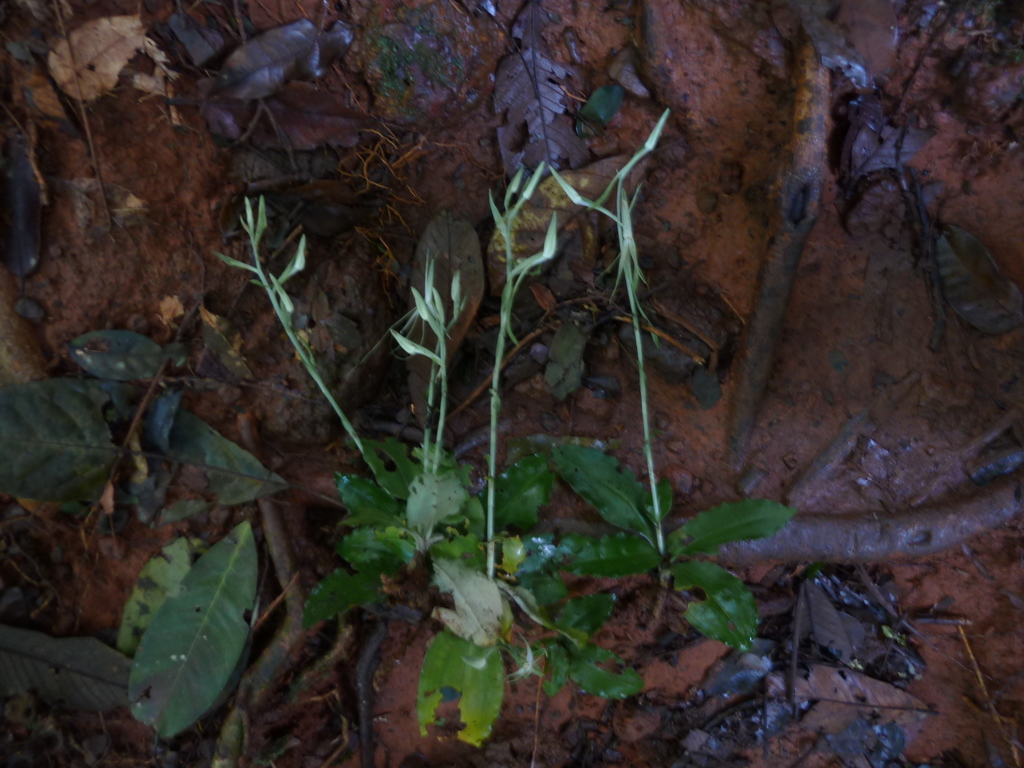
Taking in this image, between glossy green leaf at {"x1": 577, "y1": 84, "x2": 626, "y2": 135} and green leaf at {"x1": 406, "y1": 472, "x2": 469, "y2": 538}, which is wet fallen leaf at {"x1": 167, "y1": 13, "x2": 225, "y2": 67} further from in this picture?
green leaf at {"x1": 406, "y1": 472, "x2": 469, "y2": 538}

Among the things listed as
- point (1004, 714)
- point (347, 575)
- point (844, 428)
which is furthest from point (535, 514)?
point (1004, 714)

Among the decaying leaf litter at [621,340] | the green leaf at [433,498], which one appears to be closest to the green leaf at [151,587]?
the decaying leaf litter at [621,340]

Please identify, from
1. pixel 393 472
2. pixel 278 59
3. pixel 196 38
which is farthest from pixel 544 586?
pixel 196 38

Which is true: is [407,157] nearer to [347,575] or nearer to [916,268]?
[347,575]

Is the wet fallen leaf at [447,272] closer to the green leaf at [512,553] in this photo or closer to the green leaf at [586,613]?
the green leaf at [512,553]

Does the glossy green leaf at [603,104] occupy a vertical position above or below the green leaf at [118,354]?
above

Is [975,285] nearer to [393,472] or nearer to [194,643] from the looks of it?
[393,472]
